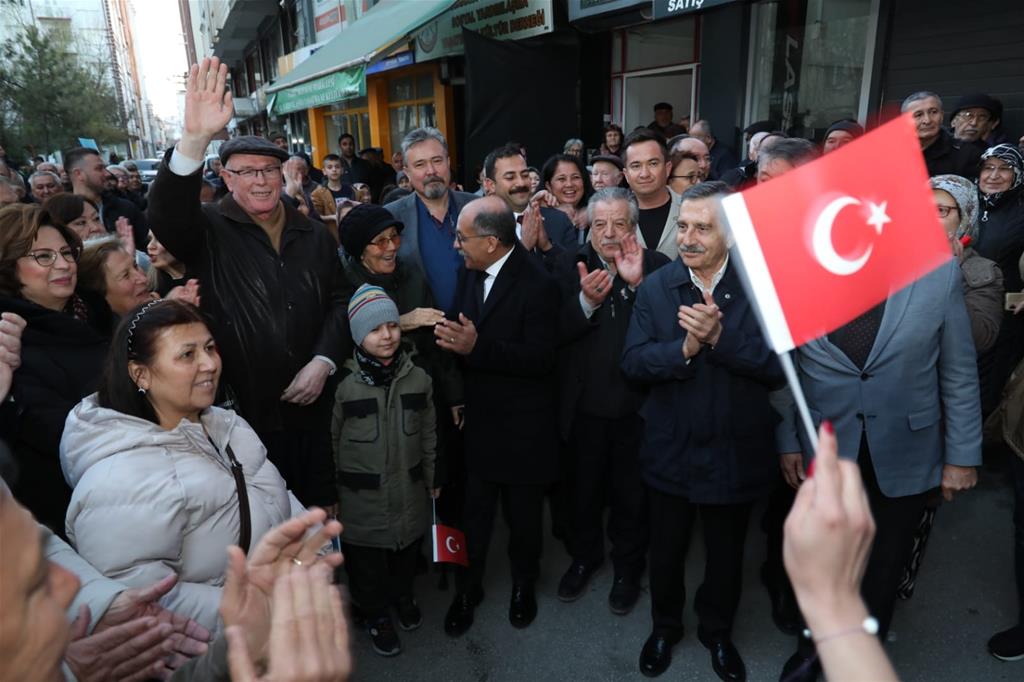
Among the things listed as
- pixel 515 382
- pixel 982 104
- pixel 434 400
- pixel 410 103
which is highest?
pixel 410 103

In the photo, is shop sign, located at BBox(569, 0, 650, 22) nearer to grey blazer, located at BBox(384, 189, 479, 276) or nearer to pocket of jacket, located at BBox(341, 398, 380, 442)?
grey blazer, located at BBox(384, 189, 479, 276)

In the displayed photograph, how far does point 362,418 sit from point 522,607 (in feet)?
3.89

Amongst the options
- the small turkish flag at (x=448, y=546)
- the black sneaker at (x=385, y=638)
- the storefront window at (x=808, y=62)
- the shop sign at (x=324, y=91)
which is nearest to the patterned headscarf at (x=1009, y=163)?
the storefront window at (x=808, y=62)

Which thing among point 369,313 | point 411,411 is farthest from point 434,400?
point 369,313

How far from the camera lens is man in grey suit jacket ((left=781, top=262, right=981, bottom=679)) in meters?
2.11

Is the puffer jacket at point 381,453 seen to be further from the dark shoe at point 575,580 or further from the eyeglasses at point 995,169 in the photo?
the eyeglasses at point 995,169

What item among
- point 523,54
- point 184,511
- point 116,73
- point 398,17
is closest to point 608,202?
point 184,511

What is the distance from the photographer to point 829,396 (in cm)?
227

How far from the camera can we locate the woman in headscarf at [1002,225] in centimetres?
380

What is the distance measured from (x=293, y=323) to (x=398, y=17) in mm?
8336

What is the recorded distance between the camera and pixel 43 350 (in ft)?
7.39

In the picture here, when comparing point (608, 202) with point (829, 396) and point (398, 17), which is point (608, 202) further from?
point (398, 17)

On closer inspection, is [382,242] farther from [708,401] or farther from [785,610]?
[785,610]

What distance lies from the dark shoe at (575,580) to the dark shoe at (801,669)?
96 centimetres
